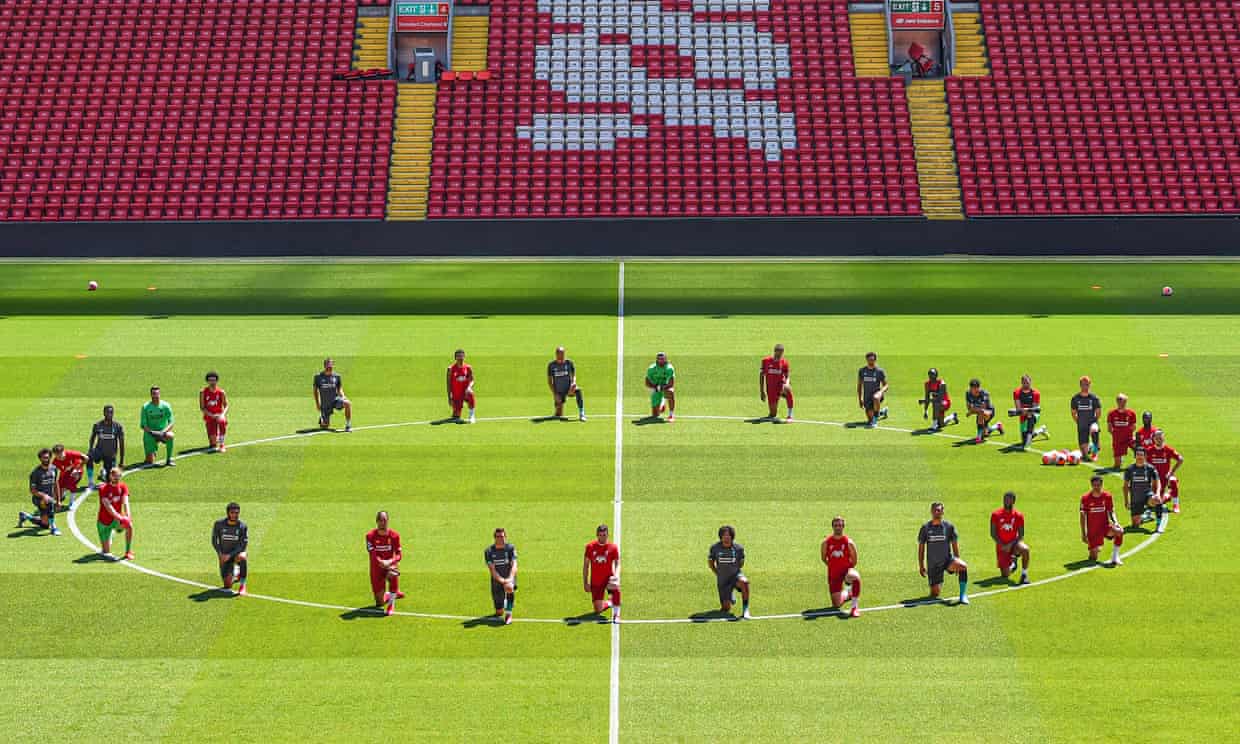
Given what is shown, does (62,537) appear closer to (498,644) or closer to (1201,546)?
(498,644)

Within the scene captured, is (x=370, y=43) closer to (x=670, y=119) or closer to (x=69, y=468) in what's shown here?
(x=670, y=119)

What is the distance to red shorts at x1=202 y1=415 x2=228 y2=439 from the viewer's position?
3312cm

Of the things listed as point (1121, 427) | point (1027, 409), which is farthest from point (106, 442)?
point (1121, 427)

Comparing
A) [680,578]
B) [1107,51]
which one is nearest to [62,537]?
[680,578]

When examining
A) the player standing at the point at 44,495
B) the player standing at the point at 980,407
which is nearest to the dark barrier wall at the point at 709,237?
the player standing at the point at 980,407

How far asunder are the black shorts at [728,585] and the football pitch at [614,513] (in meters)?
0.47

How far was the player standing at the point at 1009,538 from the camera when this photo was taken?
2558 cm

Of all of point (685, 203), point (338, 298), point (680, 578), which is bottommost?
point (680, 578)

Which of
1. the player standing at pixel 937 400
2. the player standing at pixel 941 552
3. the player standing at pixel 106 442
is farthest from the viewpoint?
the player standing at pixel 937 400

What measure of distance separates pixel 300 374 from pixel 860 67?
1171 inches

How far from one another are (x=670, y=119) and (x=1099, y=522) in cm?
3576

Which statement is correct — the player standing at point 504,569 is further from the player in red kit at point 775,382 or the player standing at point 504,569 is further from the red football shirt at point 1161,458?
the player in red kit at point 775,382

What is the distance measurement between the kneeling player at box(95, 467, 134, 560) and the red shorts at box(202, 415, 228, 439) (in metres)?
5.90

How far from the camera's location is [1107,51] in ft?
201
